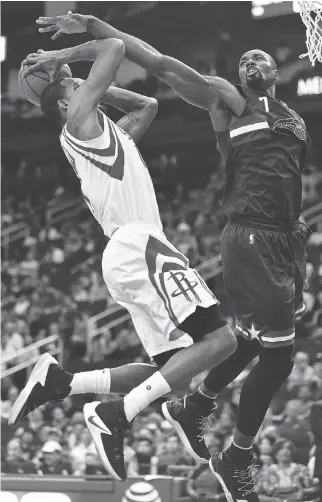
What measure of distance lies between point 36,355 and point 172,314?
9.75 meters

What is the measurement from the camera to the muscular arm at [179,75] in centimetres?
563

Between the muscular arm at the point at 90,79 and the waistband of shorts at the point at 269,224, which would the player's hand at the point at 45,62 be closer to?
the muscular arm at the point at 90,79

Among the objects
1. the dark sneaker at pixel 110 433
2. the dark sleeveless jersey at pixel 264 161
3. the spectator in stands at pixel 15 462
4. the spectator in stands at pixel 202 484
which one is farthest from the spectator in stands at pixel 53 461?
the dark sleeveless jersey at pixel 264 161

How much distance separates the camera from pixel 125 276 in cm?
555

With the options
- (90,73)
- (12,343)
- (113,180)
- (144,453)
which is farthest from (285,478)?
(12,343)

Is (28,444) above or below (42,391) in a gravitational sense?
below

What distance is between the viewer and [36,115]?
70.3ft

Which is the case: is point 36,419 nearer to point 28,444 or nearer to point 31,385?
point 28,444

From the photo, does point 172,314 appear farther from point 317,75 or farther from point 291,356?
point 317,75

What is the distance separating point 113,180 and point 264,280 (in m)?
1.15

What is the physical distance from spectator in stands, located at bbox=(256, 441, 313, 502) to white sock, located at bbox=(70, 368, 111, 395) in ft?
8.54

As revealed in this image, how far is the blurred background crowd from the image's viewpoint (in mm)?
10219

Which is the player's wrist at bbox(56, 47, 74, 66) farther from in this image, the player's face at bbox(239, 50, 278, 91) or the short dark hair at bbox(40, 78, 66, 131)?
the player's face at bbox(239, 50, 278, 91)

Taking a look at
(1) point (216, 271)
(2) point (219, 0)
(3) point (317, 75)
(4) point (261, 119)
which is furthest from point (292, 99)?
(4) point (261, 119)
